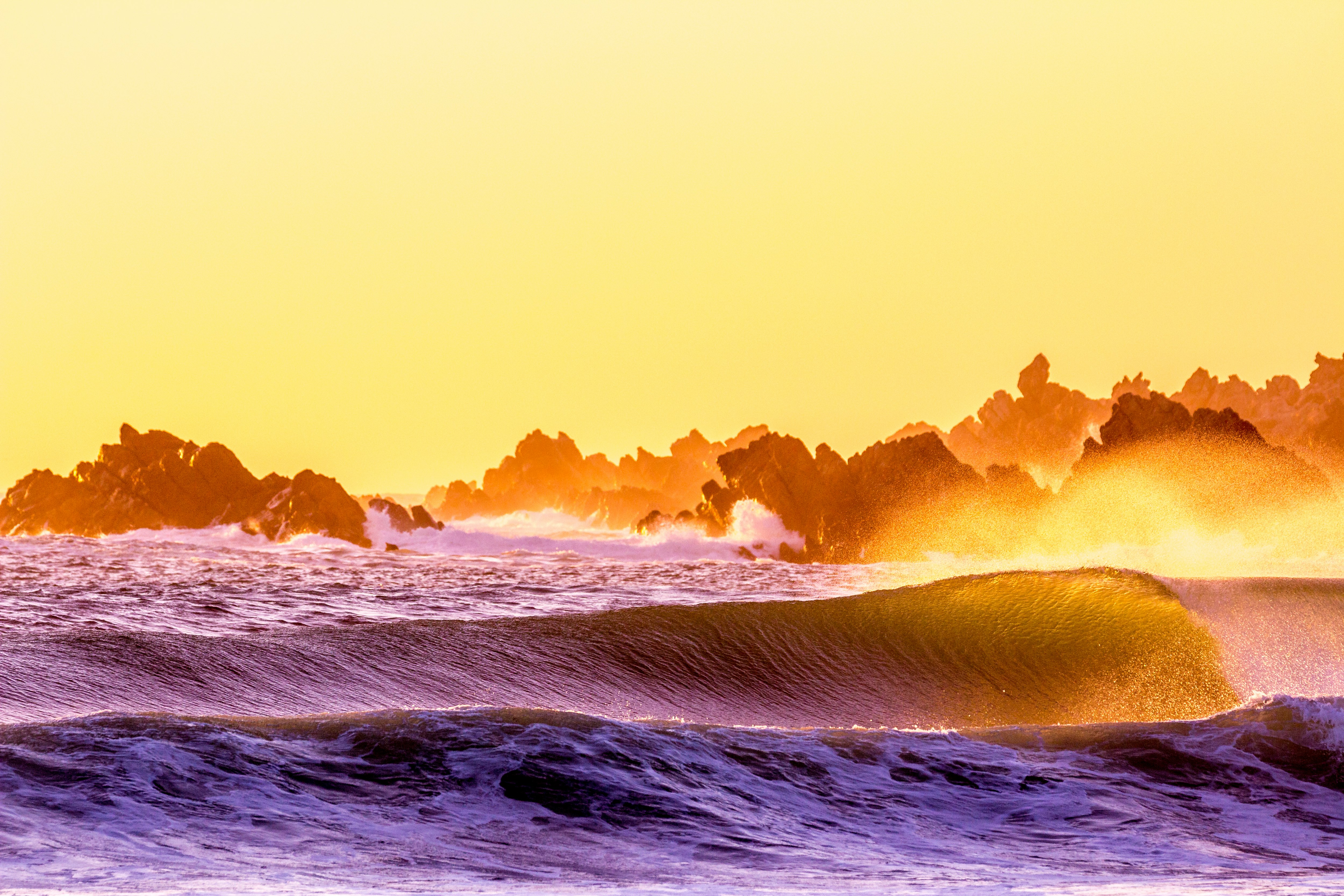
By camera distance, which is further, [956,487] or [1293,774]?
[956,487]

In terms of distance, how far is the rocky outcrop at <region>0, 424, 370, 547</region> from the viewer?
61.2 metres

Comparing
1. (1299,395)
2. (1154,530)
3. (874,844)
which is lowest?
(874,844)

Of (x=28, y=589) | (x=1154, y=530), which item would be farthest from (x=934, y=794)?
(x=1154, y=530)

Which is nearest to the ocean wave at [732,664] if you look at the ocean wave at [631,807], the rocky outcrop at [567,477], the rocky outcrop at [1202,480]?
the ocean wave at [631,807]

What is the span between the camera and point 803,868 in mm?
8766

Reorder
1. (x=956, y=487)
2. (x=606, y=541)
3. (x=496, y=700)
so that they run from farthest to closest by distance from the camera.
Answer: (x=606, y=541), (x=956, y=487), (x=496, y=700)

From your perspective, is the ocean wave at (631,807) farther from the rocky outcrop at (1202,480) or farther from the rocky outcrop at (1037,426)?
the rocky outcrop at (1037,426)

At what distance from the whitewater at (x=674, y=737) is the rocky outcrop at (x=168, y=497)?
37.1 m

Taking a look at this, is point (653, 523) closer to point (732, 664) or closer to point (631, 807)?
point (732, 664)

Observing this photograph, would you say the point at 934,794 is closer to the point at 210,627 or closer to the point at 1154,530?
the point at 210,627

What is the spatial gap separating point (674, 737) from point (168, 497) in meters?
56.8

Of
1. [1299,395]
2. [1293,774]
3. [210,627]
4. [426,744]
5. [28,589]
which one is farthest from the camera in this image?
[1299,395]

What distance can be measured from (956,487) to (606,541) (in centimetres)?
1868

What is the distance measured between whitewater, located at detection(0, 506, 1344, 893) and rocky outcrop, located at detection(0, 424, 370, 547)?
122 feet
